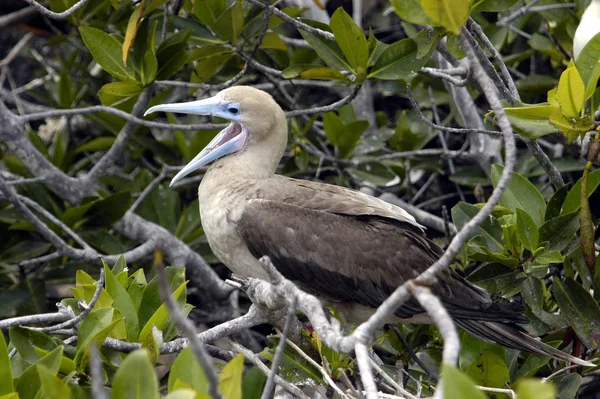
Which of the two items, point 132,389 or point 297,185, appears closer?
point 132,389

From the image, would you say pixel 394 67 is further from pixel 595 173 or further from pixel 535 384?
pixel 535 384

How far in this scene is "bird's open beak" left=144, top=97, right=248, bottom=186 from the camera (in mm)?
3658

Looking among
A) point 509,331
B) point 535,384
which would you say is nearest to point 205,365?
point 535,384

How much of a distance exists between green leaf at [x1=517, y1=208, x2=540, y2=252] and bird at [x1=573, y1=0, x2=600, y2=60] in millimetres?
796

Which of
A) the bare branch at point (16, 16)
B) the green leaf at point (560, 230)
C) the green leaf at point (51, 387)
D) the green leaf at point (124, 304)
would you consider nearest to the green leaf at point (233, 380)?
the green leaf at point (51, 387)

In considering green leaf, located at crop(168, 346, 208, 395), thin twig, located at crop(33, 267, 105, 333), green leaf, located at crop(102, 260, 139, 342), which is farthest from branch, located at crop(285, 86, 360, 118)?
green leaf, located at crop(168, 346, 208, 395)

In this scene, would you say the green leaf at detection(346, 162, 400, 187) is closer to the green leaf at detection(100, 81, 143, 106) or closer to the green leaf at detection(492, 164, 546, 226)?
the green leaf at detection(492, 164, 546, 226)

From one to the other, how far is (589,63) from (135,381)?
6.16 ft

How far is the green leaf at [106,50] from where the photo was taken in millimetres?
3514

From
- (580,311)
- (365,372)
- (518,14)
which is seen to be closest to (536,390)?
(365,372)

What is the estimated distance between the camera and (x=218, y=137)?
13.0ft

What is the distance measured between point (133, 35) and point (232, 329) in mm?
1290

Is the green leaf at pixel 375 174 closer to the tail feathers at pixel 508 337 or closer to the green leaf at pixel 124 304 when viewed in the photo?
the tail feathers at pixel 508 337

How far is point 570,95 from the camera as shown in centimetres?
278
